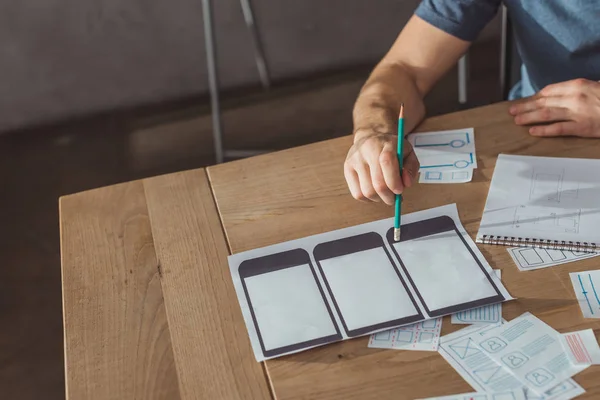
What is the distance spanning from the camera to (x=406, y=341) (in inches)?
33.1

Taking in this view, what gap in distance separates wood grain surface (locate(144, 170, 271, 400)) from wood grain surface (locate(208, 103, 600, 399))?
2 centimetres

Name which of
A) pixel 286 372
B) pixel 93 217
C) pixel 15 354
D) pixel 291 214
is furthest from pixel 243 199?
pixel 15 354

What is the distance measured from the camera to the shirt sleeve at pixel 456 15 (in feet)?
4.44

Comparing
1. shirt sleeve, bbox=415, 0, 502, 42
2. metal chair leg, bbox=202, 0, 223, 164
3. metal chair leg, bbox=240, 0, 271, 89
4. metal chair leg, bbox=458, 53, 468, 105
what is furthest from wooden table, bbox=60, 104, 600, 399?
metal chair leg, bbox=240, 0, 271, 89

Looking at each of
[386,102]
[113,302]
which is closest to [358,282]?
[113,302]

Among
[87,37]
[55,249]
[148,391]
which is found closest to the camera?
[148,391]

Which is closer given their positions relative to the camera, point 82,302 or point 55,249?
point 82,302

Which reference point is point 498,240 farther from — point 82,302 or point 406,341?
point 82,302

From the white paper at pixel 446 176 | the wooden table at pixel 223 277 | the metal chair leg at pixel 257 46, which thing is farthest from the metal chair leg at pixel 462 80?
the white paper at pixel 446 176

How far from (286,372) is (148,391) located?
6.3 inches

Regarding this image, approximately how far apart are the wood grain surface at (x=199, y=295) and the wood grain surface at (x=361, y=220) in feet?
0.08

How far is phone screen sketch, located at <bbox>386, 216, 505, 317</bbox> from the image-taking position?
88 centimetres

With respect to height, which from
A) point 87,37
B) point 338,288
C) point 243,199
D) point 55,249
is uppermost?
point 87,37

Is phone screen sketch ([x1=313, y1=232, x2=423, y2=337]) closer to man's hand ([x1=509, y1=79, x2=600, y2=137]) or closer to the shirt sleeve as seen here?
man's hand ([x1=509, y1=79, x2=600, y2=137])
